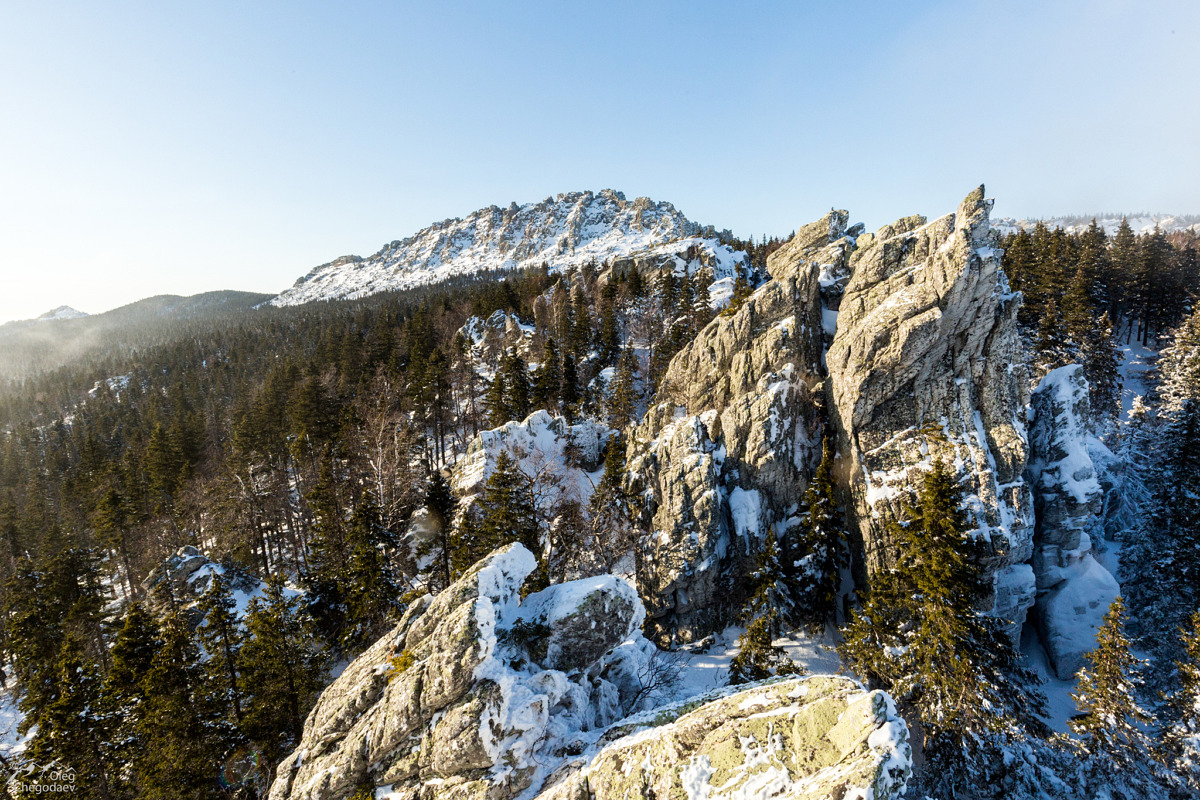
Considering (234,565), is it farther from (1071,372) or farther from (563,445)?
(1071,372)

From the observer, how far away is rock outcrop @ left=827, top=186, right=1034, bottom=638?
25703 mm

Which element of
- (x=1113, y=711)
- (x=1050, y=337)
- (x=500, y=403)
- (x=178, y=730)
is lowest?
(x=1113, y=711)

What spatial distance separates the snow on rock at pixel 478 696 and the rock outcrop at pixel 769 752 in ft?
5.29

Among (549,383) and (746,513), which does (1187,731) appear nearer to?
(746,513)

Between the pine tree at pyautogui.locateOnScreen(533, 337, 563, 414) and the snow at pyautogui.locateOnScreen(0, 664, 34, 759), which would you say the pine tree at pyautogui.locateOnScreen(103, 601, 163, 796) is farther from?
the pine tree at pyautogui.locateOnScreen(533, 337, 563, 414)

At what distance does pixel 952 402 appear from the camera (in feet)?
90.9

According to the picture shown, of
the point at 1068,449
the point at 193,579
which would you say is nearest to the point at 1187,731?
the point at 1068,449

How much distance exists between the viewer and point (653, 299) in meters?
68.5

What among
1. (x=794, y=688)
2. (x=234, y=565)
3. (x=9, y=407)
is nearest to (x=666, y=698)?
(x=794, y=688)

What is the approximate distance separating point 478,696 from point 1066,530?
34044mm

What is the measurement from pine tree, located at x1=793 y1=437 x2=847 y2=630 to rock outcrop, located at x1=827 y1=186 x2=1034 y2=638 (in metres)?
1.86

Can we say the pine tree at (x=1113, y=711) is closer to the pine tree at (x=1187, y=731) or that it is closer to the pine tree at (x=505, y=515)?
the pine tree at (x=1187, y=731)

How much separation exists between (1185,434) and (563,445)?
140ft

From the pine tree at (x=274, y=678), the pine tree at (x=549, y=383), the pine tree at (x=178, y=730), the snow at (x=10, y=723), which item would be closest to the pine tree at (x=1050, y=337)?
the pine tree at (x=549, y=383)
